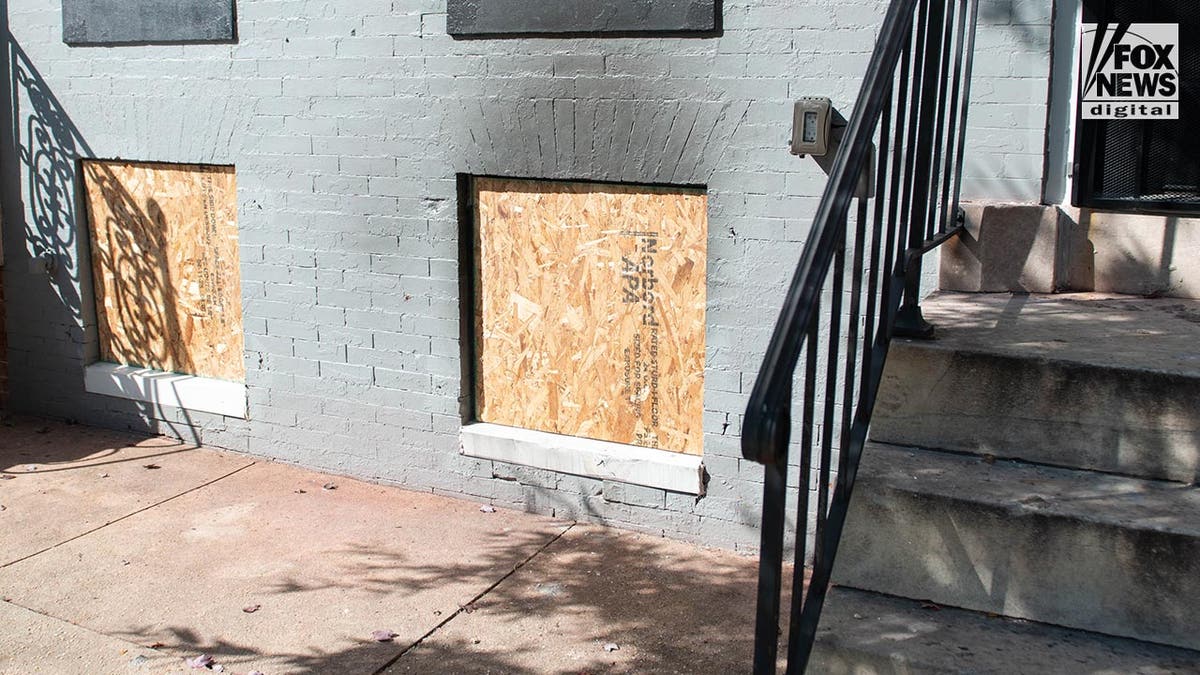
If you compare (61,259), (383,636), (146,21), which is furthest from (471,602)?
(61,259)

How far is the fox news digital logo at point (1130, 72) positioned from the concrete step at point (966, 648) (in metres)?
2.33

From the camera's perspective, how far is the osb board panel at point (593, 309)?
5059 millimetres

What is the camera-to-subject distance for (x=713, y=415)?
5.00m

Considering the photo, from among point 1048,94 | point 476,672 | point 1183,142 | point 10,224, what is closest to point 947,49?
point 1048,94

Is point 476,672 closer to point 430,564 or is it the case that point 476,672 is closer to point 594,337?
point 430,564

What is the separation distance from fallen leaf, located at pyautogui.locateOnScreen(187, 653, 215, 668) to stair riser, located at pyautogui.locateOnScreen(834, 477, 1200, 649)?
2.38 meters

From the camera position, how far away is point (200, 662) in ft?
13.1

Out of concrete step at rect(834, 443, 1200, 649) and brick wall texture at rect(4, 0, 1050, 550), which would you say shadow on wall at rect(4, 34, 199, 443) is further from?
concrete step at rect(834, 443, 1200, 649)

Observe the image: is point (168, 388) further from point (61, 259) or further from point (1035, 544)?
point (1035, 544)

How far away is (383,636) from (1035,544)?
98.9 inches

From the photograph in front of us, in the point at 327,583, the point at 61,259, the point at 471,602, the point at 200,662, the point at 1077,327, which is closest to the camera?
the point at 1077,327

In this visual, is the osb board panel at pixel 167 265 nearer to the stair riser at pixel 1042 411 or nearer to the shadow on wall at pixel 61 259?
the shadow on wall at pixel 61 259

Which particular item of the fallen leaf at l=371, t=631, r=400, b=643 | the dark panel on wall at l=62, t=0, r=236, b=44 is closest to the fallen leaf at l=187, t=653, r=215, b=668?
the fallen leaf at l=371, t=631, r=400, b=643

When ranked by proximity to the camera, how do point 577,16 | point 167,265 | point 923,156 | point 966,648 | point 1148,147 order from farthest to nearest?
point 167,265 → point 577,16 → point 1148,147 → point 923,156 → point 966,648
